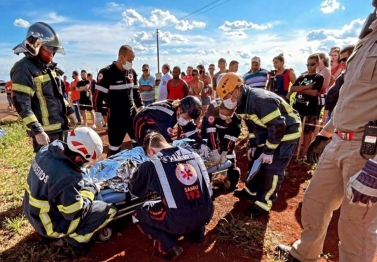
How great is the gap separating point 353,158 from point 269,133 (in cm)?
124

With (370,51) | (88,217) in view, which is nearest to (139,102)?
(88,217)

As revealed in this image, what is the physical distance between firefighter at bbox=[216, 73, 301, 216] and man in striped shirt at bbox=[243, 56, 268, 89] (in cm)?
257

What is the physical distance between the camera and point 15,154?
6.09 meters

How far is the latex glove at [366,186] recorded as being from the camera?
5.05 ft

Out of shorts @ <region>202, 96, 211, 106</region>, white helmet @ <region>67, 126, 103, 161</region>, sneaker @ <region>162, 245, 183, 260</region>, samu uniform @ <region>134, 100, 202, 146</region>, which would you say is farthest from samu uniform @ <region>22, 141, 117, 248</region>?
shorts @ <region>202, 96, 211, 106</region>

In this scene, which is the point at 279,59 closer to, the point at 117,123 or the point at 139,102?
the point at 139,102

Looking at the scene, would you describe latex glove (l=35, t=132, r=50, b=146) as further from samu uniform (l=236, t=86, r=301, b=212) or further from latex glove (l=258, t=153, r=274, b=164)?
latex glove (l=258, t=153, r=274, b=164)

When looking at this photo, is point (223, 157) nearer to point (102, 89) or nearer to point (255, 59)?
point (102, 89)

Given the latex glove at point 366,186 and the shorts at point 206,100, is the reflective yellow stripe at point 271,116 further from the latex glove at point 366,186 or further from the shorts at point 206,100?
the shorts at point 206,100

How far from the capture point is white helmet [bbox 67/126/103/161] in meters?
2.47

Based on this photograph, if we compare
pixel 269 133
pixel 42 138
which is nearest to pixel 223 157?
pixel 269 133

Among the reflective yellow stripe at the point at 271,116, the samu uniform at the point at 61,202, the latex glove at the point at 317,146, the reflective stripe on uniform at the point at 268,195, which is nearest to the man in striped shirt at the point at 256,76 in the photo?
the reflective stripe on uniform at the point at 268,195

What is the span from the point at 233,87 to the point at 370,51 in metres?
1.54

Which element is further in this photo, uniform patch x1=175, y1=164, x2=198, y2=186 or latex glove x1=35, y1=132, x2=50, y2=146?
latex glove x1=35, y1=132, x2=50, y2=146
